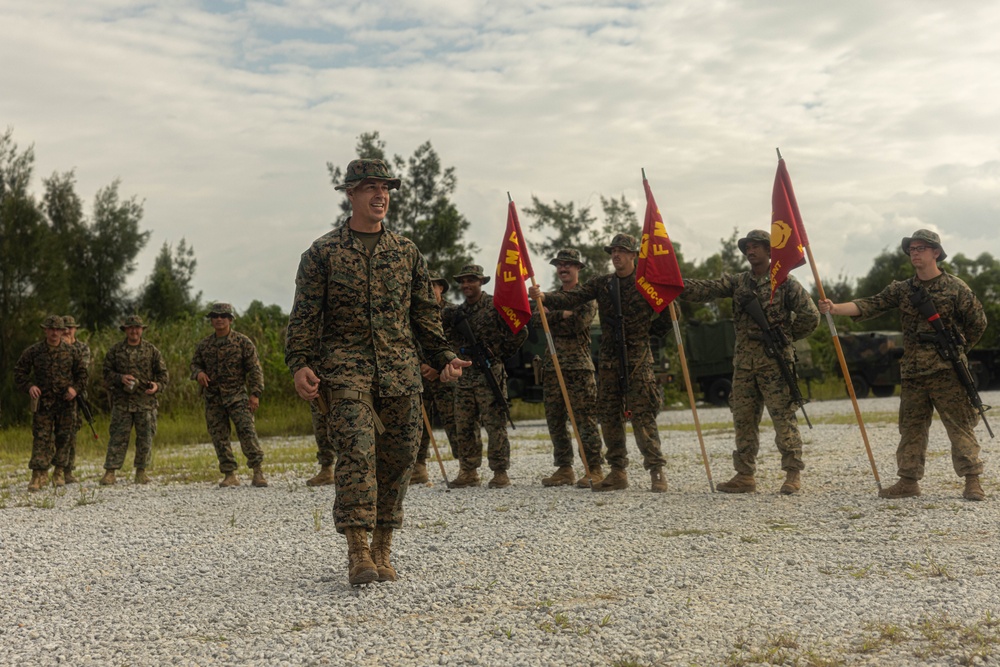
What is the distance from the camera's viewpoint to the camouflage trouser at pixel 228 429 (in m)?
11.5

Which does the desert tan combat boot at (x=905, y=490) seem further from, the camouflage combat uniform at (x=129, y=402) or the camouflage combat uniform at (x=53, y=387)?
the camouflage combat uniform at (x=53, y=387)

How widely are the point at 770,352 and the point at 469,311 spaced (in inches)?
127

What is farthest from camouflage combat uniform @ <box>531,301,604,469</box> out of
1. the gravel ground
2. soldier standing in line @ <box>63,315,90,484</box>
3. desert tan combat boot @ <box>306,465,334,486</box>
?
soldier standing in line @ <box>63,315,90,484</box>

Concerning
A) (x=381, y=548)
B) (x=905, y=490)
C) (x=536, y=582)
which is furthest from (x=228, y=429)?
(x=905, y=490)

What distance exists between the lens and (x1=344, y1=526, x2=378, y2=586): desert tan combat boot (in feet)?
18.2

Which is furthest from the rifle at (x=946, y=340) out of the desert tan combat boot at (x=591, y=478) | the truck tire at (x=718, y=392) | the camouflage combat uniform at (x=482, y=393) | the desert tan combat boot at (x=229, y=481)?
the truck tire at (x=718, y=392)

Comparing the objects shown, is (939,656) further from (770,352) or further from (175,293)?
(175,293)

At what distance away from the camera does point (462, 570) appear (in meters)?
6.04

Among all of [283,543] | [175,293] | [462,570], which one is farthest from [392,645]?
[175,293]

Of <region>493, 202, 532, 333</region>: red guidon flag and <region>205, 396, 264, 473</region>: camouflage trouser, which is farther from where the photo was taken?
<region>205, 396, 264, 473</region>: camouflage trouser

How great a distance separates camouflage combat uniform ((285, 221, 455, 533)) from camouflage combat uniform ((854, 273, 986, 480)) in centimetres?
441

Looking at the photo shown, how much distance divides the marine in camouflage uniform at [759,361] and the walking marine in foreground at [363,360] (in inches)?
158

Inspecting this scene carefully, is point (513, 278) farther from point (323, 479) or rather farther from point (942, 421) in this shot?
point (942, 421)

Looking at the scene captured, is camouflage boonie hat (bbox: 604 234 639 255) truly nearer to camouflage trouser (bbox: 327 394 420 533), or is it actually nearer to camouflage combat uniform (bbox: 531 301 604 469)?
camouflage combat uniform (bbox: 531 301 604 469)
